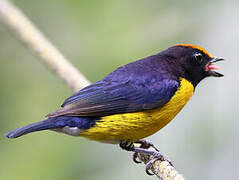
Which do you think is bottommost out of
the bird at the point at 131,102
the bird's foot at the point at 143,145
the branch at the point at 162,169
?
the bird's foot at the point at 143,145

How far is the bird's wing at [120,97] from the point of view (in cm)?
354

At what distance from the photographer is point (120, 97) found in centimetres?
371

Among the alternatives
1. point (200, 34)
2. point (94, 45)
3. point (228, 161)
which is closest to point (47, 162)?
point (94, 45)

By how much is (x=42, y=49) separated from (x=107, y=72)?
675 millimetres

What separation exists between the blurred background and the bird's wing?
26cm

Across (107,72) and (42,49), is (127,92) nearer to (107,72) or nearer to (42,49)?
→ (107,72)

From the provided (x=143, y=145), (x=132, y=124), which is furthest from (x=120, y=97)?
(x=143, y=145)

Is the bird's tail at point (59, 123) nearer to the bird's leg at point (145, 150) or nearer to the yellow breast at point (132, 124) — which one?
the yellow breast at point (132, 124)

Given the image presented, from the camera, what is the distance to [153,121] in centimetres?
359

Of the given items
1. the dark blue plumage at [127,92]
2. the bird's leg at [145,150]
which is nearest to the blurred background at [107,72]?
the bird's leg at [145,150]

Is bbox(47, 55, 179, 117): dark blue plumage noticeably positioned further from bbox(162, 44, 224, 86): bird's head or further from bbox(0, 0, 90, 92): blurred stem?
bbox(0, 0, 90, 92): blurred stem

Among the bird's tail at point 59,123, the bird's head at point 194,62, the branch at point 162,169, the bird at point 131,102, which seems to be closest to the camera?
the branch at point 162,169

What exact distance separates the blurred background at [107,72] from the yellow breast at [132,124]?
11 centimetres

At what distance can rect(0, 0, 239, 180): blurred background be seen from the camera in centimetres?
329
